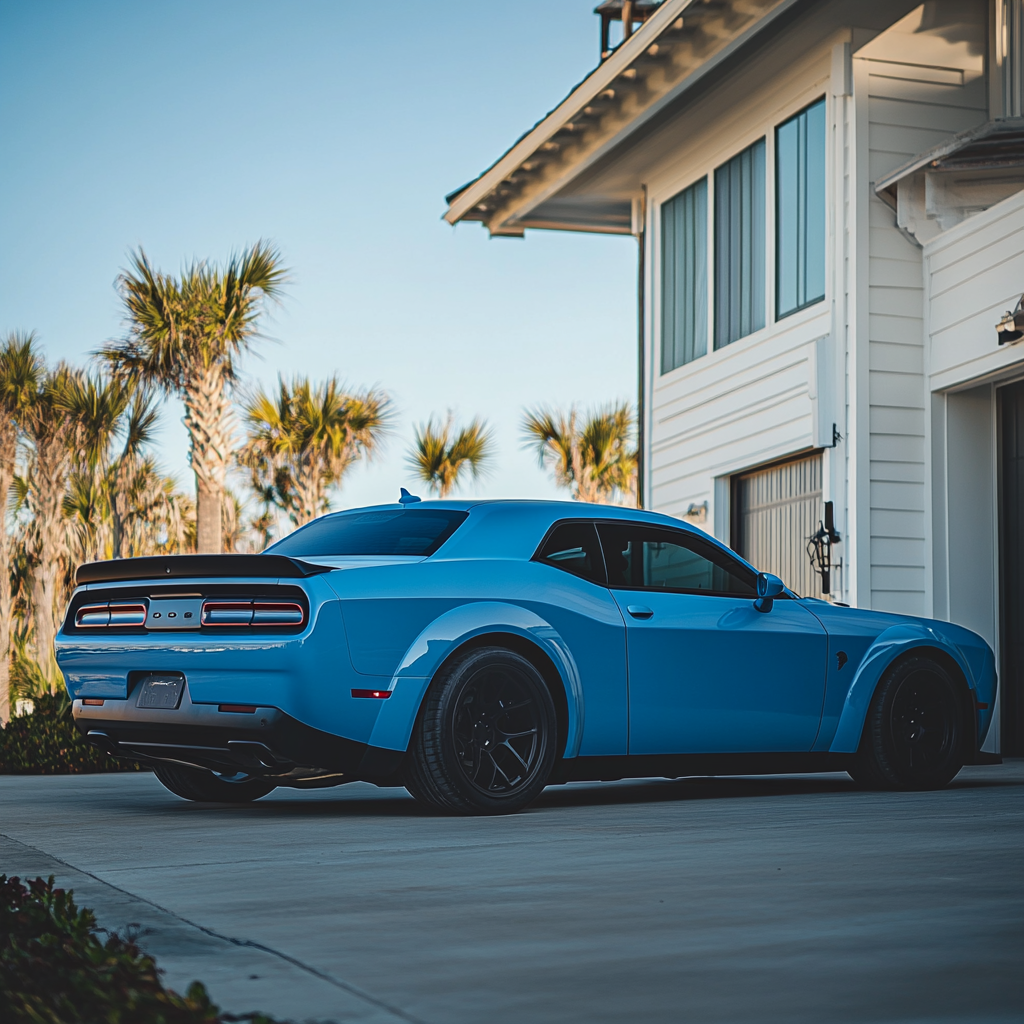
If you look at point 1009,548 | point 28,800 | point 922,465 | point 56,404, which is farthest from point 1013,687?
point 56,404

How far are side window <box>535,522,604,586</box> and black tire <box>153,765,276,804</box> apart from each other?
1.82 metres

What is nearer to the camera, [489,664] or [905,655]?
[489,664]

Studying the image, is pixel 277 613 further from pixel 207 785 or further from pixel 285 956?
pixel 285 956

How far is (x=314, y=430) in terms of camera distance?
102 ft

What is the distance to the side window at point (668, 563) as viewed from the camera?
7.00 meters

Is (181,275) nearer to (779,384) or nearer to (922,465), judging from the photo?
(779,384)

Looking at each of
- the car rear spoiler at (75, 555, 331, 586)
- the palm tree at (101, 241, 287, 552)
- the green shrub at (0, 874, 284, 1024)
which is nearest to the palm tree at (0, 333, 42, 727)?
the palm tree at (101, 241, 287, 552)

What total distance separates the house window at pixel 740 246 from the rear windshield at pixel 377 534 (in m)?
7.05

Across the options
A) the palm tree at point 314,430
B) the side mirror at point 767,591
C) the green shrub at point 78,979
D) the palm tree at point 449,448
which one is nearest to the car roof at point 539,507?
the side mirror at point 767,591

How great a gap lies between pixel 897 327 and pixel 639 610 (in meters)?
5.93

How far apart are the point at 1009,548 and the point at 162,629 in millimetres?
7752

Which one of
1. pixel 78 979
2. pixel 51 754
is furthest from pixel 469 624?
pixel 51 754

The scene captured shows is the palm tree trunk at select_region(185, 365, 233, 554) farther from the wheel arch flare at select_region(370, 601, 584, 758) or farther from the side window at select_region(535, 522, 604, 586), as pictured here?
the wheel arch flare at select_region(370, 601, 584, 758)

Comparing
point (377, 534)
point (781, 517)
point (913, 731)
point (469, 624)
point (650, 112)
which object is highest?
point (650, 112)
